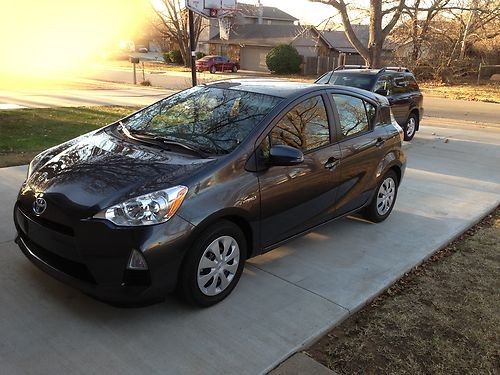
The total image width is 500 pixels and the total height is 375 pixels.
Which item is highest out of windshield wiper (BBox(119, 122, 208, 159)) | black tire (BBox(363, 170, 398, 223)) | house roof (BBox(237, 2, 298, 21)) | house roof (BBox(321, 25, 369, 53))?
house roof (BBox(237, 2, 298, 21))

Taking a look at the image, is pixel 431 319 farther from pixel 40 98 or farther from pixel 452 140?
pixel 40 98

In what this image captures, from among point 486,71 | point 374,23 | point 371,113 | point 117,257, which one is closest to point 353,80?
point 371,113

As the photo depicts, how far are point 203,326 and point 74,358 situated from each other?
0.84m

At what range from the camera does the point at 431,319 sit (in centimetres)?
357

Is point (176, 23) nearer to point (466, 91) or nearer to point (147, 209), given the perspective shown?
point (466, 91)

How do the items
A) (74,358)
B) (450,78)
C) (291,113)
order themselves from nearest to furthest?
(74,358), (291,113), (450,78)

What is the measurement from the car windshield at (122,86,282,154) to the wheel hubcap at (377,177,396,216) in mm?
1965

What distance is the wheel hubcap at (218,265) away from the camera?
3.37 m

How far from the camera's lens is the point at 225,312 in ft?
11.4

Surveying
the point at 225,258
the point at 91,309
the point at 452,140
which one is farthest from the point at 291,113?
the point at 452,140

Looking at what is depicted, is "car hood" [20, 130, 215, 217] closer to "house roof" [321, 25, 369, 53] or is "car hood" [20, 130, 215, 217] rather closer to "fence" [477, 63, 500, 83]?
"fence" [477, 63, 500, 83]

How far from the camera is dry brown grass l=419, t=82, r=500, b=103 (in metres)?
26.0

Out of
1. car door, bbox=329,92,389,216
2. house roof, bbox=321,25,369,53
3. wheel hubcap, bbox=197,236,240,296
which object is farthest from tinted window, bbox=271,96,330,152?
house roof, bbox=321,25,369,53

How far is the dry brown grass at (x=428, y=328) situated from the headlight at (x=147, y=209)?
1310mm
